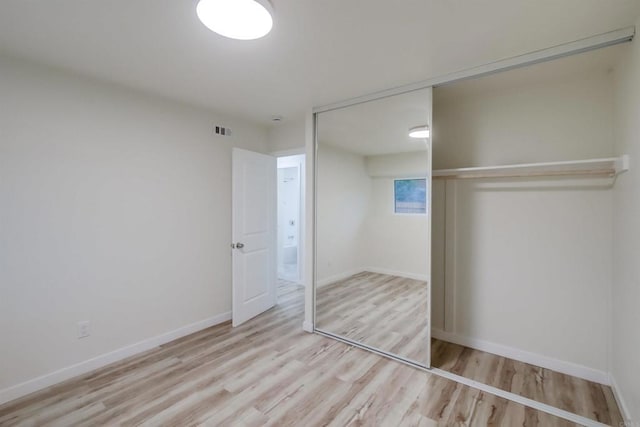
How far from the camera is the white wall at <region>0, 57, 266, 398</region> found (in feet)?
7.01

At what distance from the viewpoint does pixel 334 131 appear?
3268 mm

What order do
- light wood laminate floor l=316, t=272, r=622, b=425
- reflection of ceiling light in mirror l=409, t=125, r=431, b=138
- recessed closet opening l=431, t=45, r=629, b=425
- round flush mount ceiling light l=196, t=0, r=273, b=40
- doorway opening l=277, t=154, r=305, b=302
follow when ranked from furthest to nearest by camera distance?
doorway opening l=277, t=154, r=305, b=302 < reflection of ceiling light in mirror l=409, t=125, r=431, b=138 < recessed closet opening l=431, t=45, r=629, b=425 < light wood laminate floor l=316, t=272, r=622, b=425 < round flush mount ceiling light l=196, t=0, r=273, b=40

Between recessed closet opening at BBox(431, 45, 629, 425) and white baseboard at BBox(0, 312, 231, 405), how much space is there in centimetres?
254

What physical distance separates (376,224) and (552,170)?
159 centimetres

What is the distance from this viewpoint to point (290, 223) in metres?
5.12

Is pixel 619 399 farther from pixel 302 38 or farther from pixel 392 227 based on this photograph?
pixel 302 38

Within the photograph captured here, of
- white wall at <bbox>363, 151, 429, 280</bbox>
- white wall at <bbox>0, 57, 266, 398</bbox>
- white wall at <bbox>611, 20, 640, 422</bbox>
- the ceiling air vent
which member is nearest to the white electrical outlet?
white wall at <bbox>0, 57, 266, 398</bbox>

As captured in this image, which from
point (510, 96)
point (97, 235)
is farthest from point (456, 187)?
point (97, 235)

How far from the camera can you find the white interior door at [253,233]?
345cm

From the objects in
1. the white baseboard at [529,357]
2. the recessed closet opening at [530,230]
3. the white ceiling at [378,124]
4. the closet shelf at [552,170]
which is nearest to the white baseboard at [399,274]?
the recessed closet opening at [530,230]

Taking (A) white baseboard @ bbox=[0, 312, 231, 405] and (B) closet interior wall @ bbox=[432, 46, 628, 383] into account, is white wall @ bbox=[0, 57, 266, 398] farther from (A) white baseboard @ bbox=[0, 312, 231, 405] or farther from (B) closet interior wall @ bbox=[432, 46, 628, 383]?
(B) closet interior wall @ bbox=[432, 46, 628, 383]

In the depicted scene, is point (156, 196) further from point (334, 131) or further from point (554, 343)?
point (554, 343)

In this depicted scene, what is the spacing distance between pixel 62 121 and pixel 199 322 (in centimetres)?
229

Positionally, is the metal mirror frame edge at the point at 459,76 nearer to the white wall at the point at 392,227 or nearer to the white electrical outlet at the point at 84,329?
the white wall at the point at 392,227
